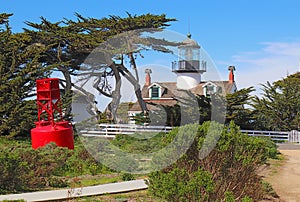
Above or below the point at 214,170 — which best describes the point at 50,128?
above

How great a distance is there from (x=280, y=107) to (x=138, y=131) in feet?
30.8

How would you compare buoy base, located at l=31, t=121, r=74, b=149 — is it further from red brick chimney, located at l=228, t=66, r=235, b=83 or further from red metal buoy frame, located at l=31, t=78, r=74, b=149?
red brick chimney, located at l=228, t=66, r=235, b=83

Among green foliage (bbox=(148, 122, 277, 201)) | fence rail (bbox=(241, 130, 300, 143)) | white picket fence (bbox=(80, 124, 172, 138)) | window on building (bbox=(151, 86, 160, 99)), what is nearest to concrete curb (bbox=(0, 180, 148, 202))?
green foliage (bbox=(148, 122, 277, 201))

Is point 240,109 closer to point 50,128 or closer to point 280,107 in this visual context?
point 280,107

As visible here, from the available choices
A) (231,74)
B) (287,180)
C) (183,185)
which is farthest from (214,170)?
(231,74)

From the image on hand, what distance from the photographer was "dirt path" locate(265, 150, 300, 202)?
8969 millimetres

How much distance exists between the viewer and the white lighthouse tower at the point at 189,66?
2167 centimetres

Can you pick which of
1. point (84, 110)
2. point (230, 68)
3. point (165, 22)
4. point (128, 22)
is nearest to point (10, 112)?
point (84, 110)

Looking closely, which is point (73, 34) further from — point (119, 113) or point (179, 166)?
point (179, 166)

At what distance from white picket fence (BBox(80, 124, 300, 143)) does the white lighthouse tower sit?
342 centimetres

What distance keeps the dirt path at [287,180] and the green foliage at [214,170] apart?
1.66 m

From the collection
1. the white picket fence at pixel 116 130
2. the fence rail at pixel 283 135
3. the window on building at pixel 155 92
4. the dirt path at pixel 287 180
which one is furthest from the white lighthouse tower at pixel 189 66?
the dirt path at pixel 287 180

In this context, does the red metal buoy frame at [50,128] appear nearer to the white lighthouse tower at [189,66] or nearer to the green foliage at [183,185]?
the green foliage at [183,185]

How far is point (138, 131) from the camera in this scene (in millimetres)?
18969
